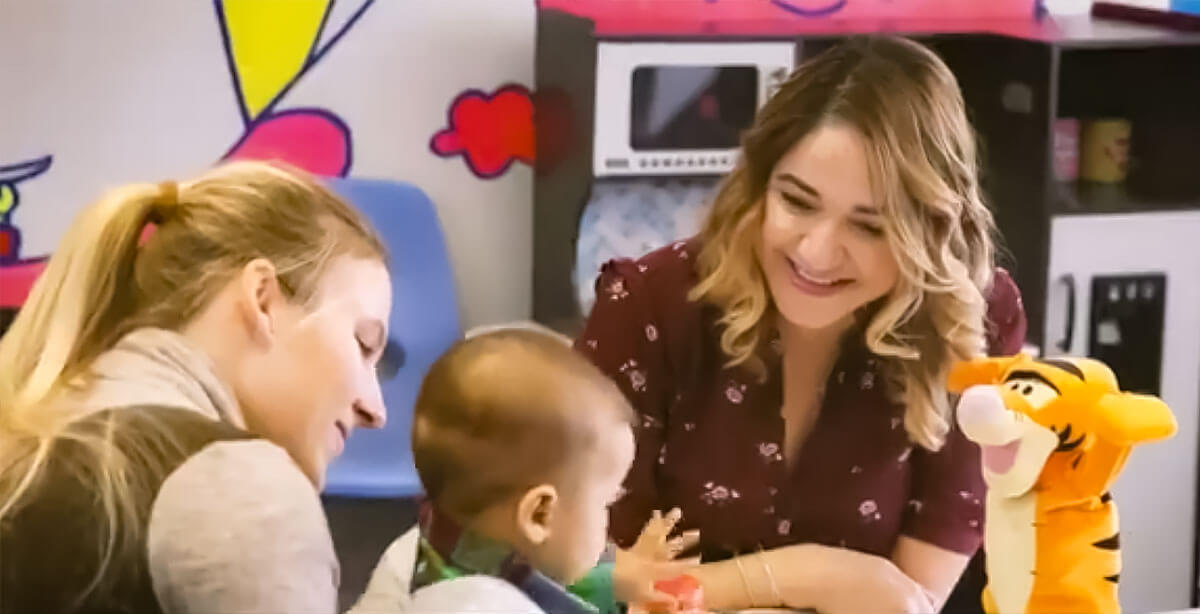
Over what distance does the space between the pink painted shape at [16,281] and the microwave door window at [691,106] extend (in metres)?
1.05

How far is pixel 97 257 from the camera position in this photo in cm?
108

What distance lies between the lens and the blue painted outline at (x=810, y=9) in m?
2.87

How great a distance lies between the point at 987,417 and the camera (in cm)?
100

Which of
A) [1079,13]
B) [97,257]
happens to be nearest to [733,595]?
[97,257]

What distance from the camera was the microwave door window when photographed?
97.9 inches

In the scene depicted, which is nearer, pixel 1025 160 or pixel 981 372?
pixel 981 372

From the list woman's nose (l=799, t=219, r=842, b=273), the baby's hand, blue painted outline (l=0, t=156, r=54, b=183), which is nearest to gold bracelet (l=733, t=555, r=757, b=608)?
the baby's hand

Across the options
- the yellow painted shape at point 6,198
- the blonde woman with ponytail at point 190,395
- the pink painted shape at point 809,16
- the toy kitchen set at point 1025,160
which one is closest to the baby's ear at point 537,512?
the blonde woman with ponytail at point 190,395

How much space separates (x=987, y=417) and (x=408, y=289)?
1784mm

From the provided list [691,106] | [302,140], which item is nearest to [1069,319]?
[691,106]

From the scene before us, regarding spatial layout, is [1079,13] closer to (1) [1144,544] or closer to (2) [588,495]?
(1) [1144,544]

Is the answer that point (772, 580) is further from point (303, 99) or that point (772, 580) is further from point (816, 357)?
point (303, 99)

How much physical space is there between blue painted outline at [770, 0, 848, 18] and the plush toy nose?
1.96 meters

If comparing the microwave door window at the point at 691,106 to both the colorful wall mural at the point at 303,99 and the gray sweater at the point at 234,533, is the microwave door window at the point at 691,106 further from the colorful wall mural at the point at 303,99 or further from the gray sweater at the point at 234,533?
the gray sweater at the point at 234,533
